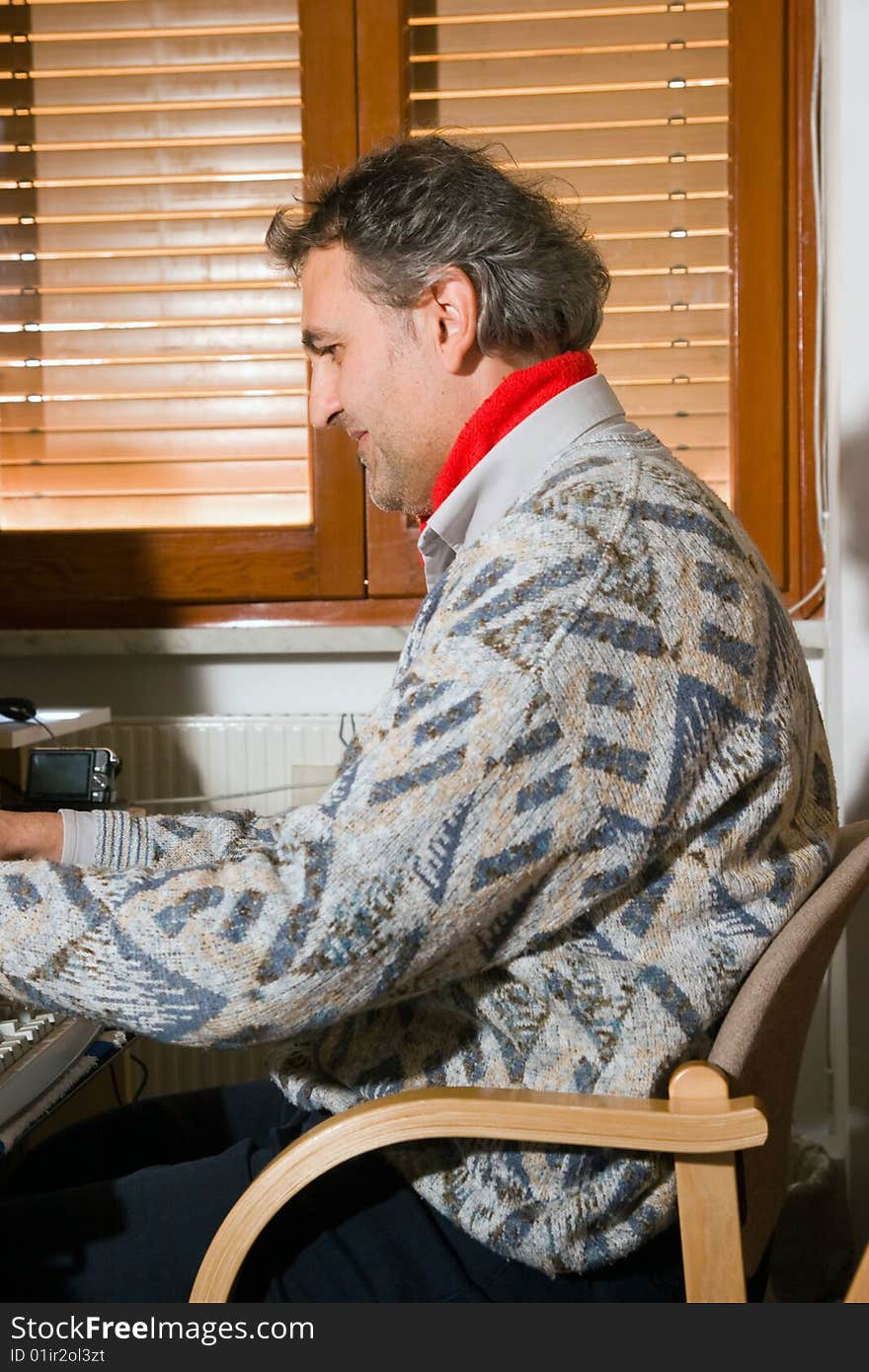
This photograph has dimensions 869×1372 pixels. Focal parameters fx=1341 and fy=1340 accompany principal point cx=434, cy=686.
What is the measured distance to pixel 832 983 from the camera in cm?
199

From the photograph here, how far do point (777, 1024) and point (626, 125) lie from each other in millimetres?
1756

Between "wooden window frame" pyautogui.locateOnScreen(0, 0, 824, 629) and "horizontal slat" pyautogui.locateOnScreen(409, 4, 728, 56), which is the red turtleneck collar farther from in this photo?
"horizontal slat" pyautogui.locateOnScreen(409, 4, 728, 56)

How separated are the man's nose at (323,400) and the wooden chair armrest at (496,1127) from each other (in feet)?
2.21

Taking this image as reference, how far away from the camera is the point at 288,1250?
39.0 inches

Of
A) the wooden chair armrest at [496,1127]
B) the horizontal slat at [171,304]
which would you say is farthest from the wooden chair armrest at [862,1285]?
the horizontal slat at [171,304]

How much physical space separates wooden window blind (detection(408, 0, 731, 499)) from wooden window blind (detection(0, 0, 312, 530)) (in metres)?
0.30

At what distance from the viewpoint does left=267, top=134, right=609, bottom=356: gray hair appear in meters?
1.17

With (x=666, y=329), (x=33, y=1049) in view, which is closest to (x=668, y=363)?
(x=666, y=329)

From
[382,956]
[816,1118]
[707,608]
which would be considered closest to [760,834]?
[707,608]

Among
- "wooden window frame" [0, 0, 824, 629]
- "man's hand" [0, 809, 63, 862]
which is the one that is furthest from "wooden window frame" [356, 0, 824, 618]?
"man's hand" [0, 809, 63, 862]

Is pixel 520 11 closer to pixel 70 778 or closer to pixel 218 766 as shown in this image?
pixel 218 766

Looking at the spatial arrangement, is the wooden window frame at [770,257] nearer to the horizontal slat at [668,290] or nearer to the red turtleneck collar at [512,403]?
the horizontal slat at [668,290]

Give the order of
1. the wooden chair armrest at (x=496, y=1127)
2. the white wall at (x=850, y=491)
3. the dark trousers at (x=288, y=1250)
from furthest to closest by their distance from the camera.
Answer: the white wall at (x=850, y=491)
the dark trousers at (x=288, y=1250)
the wooden chair armrest at (x=496, y=1127)

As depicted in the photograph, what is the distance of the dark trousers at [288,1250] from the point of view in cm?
98
